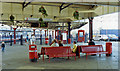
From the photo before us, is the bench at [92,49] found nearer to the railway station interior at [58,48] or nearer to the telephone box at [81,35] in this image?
the railway station interior at [58,48]

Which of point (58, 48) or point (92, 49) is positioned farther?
point (92, 49)

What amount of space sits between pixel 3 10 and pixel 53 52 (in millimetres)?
8228

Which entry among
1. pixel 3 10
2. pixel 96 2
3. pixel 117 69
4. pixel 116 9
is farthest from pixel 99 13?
pixel 117 69

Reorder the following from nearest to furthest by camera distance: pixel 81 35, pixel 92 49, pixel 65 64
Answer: pixel 65 64
pixel 92 49
pixel 81 35

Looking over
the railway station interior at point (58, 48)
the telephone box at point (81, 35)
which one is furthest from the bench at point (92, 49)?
the telephone box at point (81, 35)

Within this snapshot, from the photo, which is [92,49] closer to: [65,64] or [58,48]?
[58,48]

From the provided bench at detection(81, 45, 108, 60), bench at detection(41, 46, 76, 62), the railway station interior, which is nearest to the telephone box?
the railway station interior

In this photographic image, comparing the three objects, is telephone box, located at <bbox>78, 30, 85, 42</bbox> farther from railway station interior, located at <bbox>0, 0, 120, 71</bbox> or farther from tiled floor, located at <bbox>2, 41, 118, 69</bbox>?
tiled floor, located at <bbox>2, 41, 118, 69</bbox>

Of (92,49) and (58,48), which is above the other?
(58,48)

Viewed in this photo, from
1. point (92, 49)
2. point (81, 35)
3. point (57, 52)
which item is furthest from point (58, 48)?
point (81, 35)

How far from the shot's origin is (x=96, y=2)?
10.8m

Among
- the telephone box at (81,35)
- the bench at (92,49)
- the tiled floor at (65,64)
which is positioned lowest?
the tiled floor at (65,64)

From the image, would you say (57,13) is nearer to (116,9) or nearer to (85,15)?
(85,15)

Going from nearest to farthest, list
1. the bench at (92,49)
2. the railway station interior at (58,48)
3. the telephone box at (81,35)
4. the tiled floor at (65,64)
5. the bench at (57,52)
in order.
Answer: the tiled floor at (65,64)
the railway station interior at (58,48)
the bench at (57,52)
the bench at (92,49)
the telephone box at (81,35)
